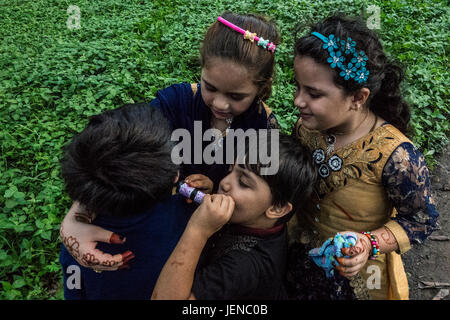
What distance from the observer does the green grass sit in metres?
2.65

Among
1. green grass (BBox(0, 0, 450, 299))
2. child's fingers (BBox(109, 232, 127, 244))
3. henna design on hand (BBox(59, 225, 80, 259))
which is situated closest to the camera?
child's fingers (BBox(109, 232, 127, 244))

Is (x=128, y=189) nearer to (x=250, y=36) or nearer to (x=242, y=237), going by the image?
(x=242, y=237)

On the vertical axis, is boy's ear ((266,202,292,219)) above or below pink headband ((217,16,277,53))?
below

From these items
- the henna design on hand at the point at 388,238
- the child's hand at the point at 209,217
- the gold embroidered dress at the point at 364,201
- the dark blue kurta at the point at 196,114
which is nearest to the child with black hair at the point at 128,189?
the child's hand at the point at 209,217

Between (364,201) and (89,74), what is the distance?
3.53 m

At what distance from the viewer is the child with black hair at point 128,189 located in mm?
1308

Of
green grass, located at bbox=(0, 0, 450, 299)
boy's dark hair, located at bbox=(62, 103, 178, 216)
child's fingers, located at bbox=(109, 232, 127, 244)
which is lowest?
green grass, located at bbox=(0, 0, 450, 299)

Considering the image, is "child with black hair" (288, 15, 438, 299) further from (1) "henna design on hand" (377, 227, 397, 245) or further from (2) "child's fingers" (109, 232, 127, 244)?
(2) "child's fingers" (109, 232, 127, 244)

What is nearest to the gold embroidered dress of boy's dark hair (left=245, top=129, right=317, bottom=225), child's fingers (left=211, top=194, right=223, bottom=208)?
boy's dark hair (left=245, top=129, right=317, bottom=225)

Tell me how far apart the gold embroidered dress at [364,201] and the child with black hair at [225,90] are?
402 mm

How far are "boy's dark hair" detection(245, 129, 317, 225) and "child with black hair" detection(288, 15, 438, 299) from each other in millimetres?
149

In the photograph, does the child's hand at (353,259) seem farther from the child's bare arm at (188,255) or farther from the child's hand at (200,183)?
the child's hand at (200,183)

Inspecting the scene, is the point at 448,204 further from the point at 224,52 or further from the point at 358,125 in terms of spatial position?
the point at 224,52

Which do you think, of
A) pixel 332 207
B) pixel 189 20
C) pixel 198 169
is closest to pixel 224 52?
pixel 198 169
